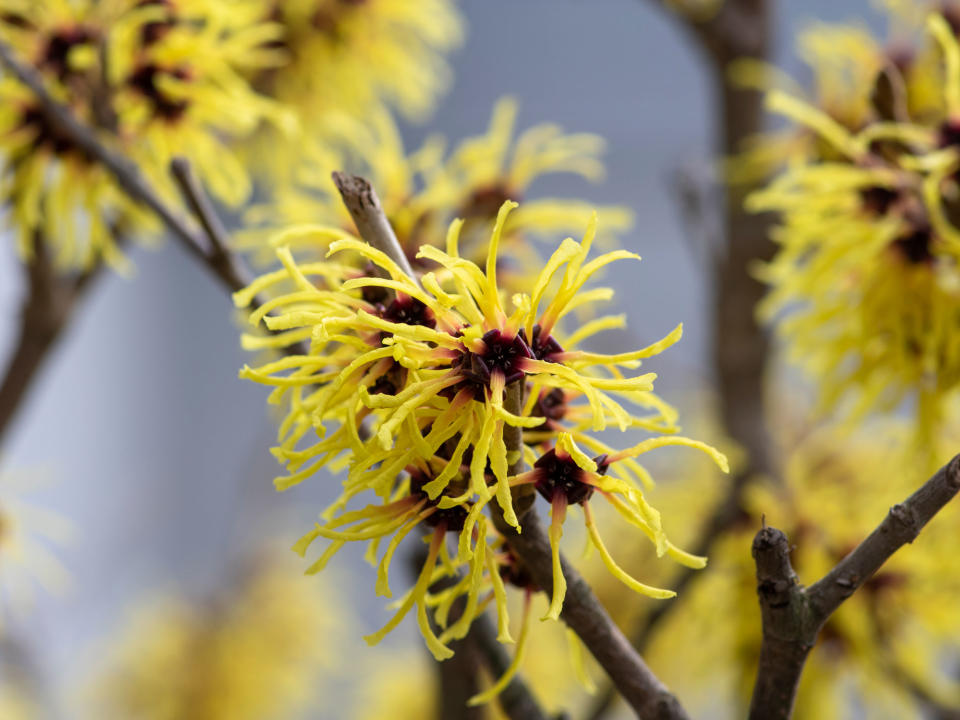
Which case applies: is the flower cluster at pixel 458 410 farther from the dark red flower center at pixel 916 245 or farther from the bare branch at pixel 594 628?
the dark red flower center at pixel 916 245

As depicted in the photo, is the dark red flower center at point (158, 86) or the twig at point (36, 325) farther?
the twig at point (36, 325)

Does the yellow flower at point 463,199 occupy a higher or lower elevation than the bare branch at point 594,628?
higher

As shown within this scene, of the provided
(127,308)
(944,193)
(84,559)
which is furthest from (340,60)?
(127,308)

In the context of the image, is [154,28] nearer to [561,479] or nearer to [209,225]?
[209,225]

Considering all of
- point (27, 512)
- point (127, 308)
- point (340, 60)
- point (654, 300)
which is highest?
point (127, 308)

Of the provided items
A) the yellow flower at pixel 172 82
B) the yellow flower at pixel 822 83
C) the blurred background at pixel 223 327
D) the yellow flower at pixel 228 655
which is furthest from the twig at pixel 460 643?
the blurred background at pixel 223 327

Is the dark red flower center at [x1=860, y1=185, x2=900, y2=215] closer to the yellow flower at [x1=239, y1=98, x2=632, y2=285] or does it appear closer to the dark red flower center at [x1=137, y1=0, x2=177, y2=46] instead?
the yellow flower at [x1=239, y1=98, x2=632, y2=285]

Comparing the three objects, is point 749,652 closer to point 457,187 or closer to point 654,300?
point 457,187
